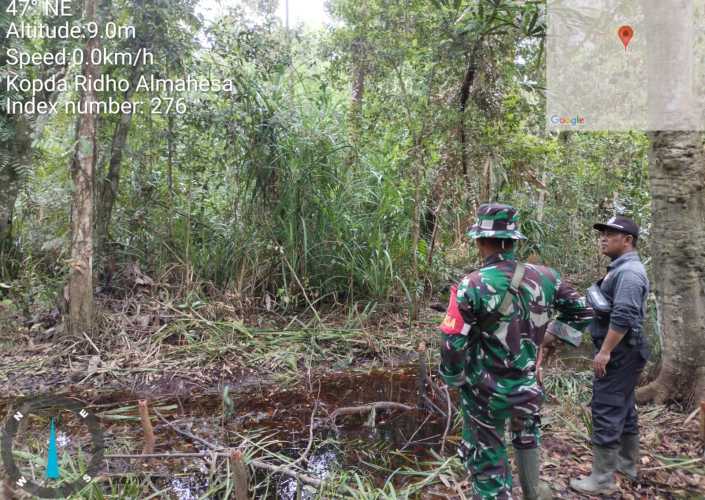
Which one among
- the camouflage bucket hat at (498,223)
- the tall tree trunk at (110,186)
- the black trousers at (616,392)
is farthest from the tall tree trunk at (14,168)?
the black trousers at (616,392)

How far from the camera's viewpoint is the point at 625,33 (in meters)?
4.72

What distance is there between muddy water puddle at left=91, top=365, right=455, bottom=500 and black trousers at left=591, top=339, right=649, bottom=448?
1084 mm

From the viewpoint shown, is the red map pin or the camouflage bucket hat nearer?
the camouflage bucket hat

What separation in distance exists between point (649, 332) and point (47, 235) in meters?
6.53

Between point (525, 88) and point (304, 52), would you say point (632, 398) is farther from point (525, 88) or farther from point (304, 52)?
point (304, 52)

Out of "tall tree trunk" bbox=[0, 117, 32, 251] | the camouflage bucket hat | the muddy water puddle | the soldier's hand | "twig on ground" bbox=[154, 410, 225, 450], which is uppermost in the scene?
"tall tree trunk" bbox=[0, 117, 32, 251]

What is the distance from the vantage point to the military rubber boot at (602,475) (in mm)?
2854

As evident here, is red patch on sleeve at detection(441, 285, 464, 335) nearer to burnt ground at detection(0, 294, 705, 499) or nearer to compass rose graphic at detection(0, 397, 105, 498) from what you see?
burnt ground at detection(0, 294, 705, 499)

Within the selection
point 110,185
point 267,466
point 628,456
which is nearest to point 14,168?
point 110,185

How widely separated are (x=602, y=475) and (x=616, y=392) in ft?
1.54

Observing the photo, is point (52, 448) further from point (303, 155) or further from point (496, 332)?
point (303, 155)

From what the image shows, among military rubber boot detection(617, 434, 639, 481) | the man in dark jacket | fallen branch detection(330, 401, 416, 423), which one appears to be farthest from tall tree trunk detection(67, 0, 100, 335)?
military rubber boot detection(617, 434, 639, 481)

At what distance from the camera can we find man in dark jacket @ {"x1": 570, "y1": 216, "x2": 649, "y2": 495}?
2758mm

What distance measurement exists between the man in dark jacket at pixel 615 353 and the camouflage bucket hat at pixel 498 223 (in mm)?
767
